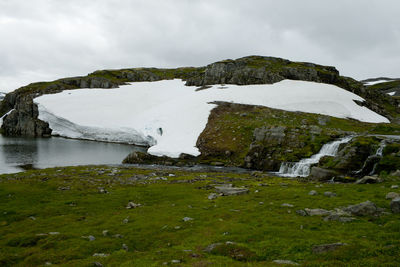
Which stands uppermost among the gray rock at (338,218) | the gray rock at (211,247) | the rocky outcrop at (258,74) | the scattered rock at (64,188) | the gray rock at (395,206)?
the rocky outcrop at (258,74)

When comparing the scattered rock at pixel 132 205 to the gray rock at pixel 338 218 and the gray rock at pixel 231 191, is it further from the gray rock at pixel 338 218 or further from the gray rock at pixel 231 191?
the gray rock at pixel 338 218

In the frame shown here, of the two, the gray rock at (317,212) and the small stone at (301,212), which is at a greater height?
the gray rock at (317,212)

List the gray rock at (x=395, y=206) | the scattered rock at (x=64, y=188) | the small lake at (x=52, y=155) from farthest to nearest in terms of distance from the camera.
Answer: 1. the small lake at (x=52, y=155)
2. the scattered rock at (x=64, y=188)
3. the gray rock at (x=395, y=206)

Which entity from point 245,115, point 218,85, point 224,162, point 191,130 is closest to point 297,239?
point 224,162

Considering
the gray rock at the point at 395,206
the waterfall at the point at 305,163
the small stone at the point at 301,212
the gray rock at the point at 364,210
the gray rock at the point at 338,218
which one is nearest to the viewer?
the gray rock at the point at 338,218

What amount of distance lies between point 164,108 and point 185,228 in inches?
3327

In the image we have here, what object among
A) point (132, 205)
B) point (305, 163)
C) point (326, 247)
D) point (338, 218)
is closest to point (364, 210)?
point (338, 218)

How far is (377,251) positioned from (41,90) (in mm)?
165547

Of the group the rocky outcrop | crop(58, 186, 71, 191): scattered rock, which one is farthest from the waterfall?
the rocky outcrop

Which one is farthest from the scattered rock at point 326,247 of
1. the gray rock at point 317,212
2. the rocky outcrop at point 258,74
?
the rocky outcrop at point 258,74

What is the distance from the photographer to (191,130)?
7681 cm

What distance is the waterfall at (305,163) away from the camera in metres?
A: 47.1

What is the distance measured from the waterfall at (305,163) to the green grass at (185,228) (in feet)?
60.4

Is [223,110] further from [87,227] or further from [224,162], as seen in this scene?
[87,227]
